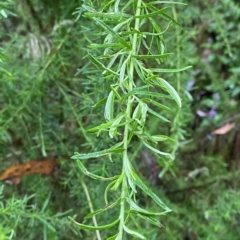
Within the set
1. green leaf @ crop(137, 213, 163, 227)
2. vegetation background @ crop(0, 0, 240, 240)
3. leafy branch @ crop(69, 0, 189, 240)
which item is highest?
leafy branch @ crop(69, 0, 189, 240)

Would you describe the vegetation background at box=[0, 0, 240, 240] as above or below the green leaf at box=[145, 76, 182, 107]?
below

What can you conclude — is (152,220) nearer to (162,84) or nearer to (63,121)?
(162,84)

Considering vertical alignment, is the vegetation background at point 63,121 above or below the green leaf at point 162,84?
below

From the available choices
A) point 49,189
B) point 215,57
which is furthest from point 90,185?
point 215,57

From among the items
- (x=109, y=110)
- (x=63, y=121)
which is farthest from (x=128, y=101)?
(x=63, y=121)

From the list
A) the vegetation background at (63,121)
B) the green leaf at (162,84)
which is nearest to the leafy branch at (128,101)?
the green leaf at (162,84)

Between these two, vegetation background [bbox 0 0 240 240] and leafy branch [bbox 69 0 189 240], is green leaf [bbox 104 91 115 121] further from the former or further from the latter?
vegetation background [bbox 0 0 240 240]

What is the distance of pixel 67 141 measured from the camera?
0.55m

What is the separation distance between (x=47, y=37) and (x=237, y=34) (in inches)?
15.3

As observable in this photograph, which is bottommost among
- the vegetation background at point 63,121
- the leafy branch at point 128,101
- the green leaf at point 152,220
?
the vegetation background at point 63,121

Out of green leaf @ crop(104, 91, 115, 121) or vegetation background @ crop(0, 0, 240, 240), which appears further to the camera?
vegetation background @ crop(0, 0, 240, 240)

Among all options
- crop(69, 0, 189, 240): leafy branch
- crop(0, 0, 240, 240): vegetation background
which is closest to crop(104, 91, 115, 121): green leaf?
crop(69, 0, 189, 240): leafy branch

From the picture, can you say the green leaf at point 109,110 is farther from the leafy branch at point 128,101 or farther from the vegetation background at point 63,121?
the vegetation background at point 63,121

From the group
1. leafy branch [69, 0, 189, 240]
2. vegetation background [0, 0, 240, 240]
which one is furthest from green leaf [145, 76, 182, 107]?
vegetation background [0, 0, 240, 240]
